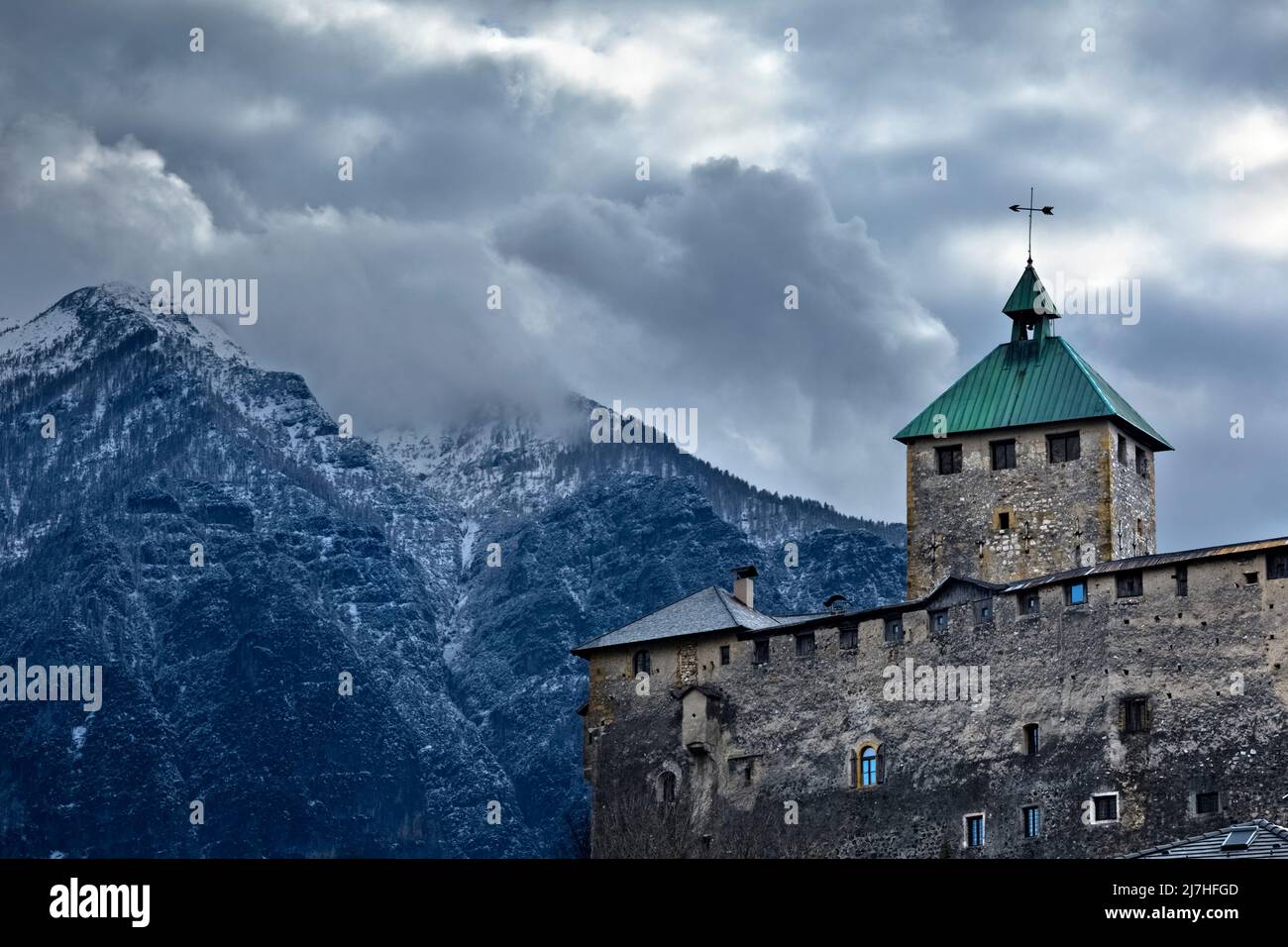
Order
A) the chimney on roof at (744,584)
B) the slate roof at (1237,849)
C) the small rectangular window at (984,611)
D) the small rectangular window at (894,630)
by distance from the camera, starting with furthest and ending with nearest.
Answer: the chimney on roof at (744,584), the small rectangular window at (894,630), the small rectangular window at (984,611), the slate roof at (1237,849)

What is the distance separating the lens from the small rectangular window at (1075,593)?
7462 cm

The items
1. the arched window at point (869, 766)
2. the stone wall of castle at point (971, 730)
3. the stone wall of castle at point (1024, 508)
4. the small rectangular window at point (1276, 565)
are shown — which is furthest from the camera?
the stone wall of castle at point (1024, 508)

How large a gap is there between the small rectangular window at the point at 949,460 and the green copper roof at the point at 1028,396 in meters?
0.67

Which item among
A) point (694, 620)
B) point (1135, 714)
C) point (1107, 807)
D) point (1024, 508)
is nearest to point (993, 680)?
point (1135, 714)

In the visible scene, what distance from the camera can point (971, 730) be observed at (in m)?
76.7

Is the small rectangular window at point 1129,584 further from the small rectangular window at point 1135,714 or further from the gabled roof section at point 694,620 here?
the gabled roof section at point 694,620

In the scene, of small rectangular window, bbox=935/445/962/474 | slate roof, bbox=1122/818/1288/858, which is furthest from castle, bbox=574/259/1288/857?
slate roof, bbox=1122/818/1288/858

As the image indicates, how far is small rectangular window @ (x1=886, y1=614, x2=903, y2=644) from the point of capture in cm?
7944

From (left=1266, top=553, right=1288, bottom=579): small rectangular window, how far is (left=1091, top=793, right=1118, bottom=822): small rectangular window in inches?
322

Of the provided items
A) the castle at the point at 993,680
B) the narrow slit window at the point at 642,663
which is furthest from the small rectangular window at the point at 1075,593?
the narrow slit window at the point at 642,663

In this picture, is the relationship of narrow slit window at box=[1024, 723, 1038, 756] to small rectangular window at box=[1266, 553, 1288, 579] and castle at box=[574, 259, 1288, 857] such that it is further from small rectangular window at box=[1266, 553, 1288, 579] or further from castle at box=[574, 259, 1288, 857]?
small rectangular window at box=[1266, 553, 1288, 579]

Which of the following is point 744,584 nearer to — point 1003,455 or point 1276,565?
point 1003,455
